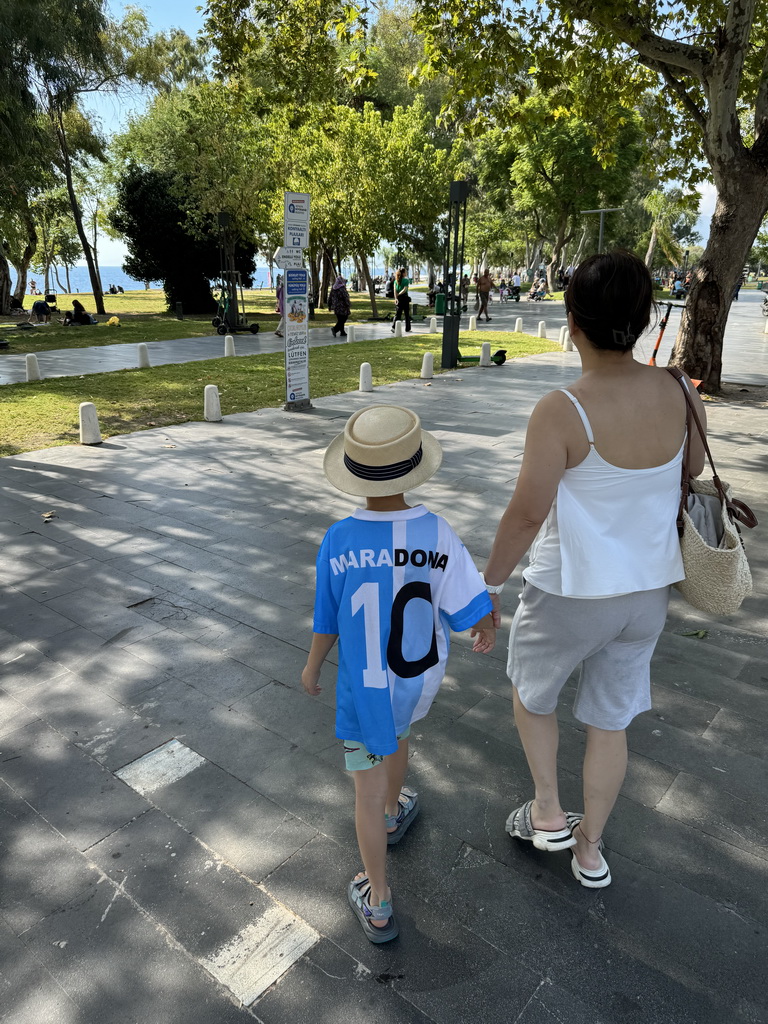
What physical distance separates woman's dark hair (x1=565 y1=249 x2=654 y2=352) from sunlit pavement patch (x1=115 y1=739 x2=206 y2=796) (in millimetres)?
2366

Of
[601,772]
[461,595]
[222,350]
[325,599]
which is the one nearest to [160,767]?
[325,599]

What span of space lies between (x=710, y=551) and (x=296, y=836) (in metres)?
1.78

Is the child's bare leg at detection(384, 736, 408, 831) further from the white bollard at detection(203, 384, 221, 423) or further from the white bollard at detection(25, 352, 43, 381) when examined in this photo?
the white bollard at detection(25, 352, 43, 381)

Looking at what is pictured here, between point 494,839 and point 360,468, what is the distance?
1546mm

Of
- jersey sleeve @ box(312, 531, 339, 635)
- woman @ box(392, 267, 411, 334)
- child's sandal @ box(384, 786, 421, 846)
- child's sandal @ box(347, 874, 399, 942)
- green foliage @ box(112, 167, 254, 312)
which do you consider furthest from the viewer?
green foliage @ box(112, 167, 254, 312)

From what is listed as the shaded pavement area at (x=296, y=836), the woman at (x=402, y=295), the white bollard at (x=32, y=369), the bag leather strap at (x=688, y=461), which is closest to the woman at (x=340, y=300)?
the woman at (x=402, y=295)

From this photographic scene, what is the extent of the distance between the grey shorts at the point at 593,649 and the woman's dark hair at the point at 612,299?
2.51 feet

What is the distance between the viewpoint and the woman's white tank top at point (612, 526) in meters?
2.02

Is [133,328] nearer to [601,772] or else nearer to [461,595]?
[461,595]

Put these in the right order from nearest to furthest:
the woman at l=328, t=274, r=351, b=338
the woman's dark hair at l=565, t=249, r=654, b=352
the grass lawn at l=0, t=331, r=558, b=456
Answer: the woman's dark hair at l=565, t=249, r=654, b=352 → the grass lawn at l=0, t=331, r=558, b=456 → the woman at l=328, t=274, r=351, b=338

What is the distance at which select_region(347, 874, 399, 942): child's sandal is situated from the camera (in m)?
Result: 2.16

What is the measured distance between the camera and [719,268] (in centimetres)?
1072

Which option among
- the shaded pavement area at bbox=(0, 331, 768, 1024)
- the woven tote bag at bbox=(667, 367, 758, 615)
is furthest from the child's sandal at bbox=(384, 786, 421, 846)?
the woven tote bag at bbox=(667, 367, 758, 615)

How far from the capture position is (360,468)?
2.02 m
